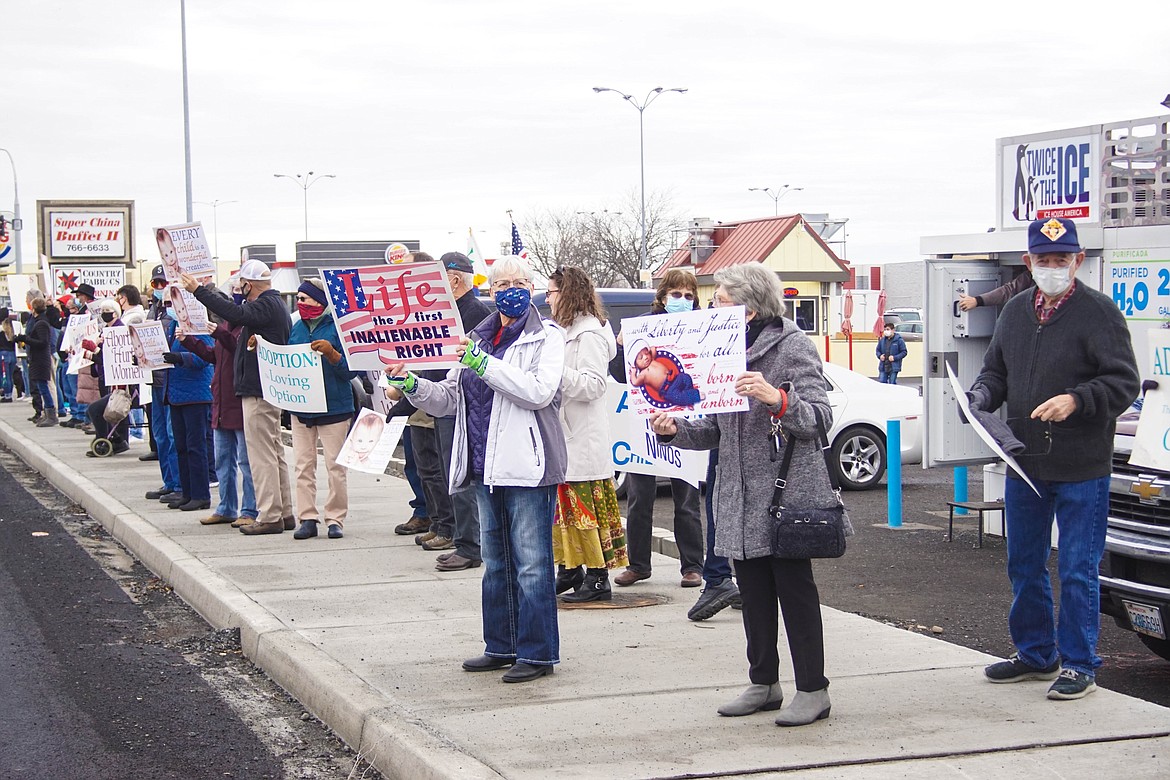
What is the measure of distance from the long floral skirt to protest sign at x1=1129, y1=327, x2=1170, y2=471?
3028 mm

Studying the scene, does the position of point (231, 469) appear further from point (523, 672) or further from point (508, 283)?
point (508, 283)

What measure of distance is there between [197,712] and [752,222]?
54198 millimetres

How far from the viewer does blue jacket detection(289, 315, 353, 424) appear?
405 inches

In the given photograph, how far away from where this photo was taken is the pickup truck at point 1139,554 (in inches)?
244

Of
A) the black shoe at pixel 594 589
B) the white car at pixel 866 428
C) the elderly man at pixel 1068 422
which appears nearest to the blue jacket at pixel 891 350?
the white car at pixel 866 428

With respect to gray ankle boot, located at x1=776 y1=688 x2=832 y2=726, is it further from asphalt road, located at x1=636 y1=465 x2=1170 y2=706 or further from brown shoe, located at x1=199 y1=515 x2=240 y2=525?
brown shoe, located at x1=199 y1=515 x2=240 y2=525

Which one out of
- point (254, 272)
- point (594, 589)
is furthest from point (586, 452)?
point (254, 272)

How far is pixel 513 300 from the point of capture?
6.12 m

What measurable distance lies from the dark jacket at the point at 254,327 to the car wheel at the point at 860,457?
20.5 ft

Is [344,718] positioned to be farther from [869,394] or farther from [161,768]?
[869,394]

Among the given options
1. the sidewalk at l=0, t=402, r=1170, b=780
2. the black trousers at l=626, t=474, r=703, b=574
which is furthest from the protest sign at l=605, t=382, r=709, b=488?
the sidewalk at l=0, t=402, r=1170, b=780

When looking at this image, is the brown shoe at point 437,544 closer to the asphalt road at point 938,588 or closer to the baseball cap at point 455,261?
the asphalt road at point 938,588

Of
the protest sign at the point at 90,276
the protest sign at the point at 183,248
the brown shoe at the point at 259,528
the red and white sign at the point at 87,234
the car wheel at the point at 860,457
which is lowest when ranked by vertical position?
the brown shoe at the point at 259,528

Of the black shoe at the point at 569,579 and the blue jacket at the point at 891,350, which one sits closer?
the black shoe at the point at 569,579
